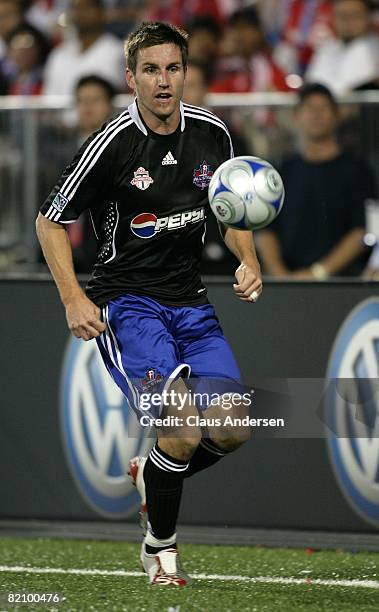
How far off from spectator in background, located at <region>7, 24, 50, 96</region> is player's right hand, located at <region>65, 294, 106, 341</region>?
6.64 metres

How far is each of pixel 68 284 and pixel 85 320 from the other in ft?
0.75

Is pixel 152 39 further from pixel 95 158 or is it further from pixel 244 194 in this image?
pixel 244 194

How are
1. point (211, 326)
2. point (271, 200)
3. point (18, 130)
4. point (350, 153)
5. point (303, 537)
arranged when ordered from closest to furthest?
point (271, 200) → point (211, 326) → point (303, 537) → point (350, 153) → point (18, 130)

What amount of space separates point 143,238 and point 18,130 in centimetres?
406

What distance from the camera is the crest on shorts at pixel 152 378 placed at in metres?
5.45

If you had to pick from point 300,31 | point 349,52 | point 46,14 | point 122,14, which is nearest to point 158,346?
point 349,52

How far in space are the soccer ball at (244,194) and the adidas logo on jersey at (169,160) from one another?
32 centimetres

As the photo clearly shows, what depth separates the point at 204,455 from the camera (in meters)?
5.77

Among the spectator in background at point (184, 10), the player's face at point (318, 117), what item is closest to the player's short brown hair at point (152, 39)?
the player's face at point (318, 117)

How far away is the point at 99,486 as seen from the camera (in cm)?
767

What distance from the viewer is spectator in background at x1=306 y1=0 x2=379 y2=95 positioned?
32.4ft

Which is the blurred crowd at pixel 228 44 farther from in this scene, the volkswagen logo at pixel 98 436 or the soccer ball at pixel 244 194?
the soccer ball at pixel 244 194

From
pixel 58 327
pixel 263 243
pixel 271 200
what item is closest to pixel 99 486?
pixel 58 327

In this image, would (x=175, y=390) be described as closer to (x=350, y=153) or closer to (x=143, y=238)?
(x=143, y=238)
